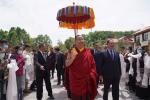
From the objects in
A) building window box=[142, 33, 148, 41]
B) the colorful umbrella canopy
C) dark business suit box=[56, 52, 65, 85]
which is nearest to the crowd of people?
the colorful umbrella canopy

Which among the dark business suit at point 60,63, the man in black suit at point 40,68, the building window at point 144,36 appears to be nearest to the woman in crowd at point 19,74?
the man in black suit at point 40,68

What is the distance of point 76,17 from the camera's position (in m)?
15.7

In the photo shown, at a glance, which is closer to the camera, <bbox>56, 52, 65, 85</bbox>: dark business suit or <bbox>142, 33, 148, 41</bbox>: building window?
<bbox>56, 52, 65, 85</bbox>: dark business suit

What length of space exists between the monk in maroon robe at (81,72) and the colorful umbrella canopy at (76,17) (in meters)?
6.16

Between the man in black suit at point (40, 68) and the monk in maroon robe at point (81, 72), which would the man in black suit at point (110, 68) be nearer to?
the monk in maroon robe at point (81, 72)

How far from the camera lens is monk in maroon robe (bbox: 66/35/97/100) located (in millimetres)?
7867

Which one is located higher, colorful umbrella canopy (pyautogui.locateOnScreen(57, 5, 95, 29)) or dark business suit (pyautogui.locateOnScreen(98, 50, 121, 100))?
colorful umbrella canopy (pyautogui.locateOnScreen(57, 5, 95, 29))

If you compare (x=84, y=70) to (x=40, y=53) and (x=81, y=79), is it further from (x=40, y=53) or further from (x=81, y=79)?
(x=40, y=53)

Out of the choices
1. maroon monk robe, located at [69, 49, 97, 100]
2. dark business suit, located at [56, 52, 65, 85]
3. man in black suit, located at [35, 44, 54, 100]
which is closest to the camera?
maroon monk robe, located at [69, 49, 97, 100]

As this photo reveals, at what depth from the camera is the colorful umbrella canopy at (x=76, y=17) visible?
1403 cm

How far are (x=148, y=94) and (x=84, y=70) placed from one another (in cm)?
410

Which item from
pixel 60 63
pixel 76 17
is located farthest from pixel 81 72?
pixel 60 63

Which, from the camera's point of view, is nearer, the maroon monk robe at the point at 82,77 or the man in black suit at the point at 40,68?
the maroon monk robe at the point at 82,77

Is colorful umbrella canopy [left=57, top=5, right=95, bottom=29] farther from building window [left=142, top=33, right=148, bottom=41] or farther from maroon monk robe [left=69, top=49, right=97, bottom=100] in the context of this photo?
building window [left=142, top=33, right=148, bottom=41]
